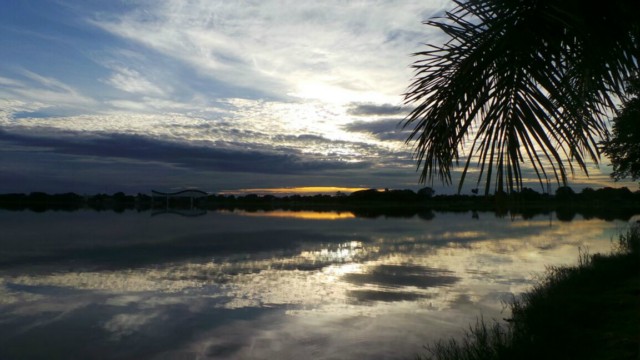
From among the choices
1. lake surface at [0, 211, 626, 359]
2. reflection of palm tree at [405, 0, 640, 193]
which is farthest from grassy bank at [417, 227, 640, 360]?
reflection of palm tree at [405, 0, 640, 193]

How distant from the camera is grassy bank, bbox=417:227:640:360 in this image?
8.66 meters

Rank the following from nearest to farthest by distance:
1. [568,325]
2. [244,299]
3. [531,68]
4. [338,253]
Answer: [531,68] → [568,325] → [244,299] → [338,253]

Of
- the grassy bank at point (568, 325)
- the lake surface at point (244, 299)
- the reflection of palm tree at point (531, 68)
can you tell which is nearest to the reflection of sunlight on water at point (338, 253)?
the lake surface at point (244, 299)

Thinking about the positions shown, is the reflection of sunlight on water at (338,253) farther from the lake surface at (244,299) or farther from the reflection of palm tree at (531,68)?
the reflection of palm tree at (531,68)

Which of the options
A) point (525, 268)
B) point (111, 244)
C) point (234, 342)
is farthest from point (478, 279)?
point (111, 244)

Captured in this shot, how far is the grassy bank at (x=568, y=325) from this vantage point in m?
8.66

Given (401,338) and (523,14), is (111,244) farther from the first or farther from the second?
(523,14)

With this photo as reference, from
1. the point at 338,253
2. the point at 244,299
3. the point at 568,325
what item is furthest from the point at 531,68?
the point at 338,253

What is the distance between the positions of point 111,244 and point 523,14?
30.8 meters

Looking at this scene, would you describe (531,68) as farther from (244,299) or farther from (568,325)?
(244,299)

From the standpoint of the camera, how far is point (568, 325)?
1073cm

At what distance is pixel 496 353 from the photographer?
8.44 metres

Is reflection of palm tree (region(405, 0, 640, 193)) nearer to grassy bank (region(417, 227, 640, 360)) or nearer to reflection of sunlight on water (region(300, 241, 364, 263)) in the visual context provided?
grassy bank (region(417, 227, 640, 360))

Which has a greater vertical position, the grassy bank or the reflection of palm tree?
the reflection of palm tree
